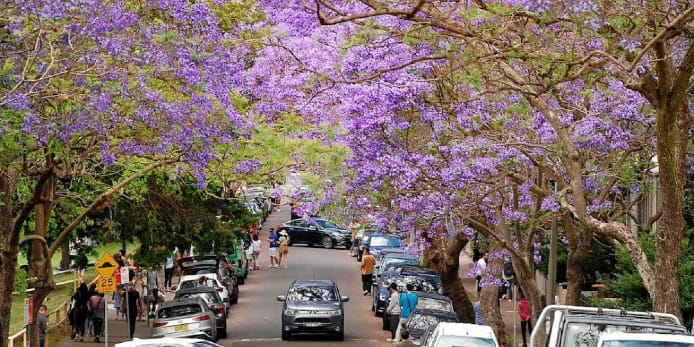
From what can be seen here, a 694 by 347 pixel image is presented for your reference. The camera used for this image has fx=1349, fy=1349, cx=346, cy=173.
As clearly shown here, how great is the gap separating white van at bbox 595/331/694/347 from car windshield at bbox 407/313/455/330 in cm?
1409

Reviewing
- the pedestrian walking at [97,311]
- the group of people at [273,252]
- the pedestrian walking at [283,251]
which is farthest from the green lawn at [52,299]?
the pedestrian walking at [283,251]

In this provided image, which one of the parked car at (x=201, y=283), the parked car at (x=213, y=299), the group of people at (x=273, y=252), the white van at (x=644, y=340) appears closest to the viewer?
the white van at (x=644, y=340)

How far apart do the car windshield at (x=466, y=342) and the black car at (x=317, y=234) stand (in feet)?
136

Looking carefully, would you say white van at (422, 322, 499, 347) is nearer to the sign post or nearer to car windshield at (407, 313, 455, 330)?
car windshield at (407, 313, 455, 330)

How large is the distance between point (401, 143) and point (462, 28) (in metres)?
8.50

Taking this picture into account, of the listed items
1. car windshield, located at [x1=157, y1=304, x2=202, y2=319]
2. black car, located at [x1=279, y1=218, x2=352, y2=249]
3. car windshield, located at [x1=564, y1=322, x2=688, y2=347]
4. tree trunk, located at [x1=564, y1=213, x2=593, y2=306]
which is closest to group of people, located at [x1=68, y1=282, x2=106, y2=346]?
car windshield, located at [x1=157, y1=304, x2=202, y2=319]

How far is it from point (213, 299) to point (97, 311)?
288 centimetres

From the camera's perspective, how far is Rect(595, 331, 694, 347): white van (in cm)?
1470

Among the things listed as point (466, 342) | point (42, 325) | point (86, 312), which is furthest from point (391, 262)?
point (466, 342)

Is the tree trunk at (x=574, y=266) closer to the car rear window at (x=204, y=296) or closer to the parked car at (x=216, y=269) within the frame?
the car rear window at (x=204, y=296)

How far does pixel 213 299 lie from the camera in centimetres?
3388

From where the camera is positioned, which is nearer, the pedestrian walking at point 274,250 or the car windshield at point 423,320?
the car windshield at point 423,320

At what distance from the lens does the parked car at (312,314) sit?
3306cm

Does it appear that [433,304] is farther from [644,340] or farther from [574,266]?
[644,340]
